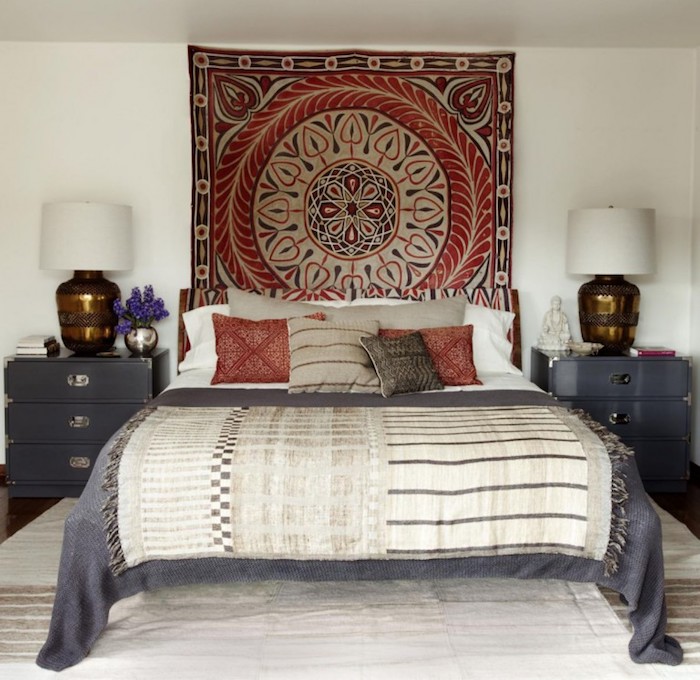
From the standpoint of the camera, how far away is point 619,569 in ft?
8.66

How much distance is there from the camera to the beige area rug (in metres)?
2.49

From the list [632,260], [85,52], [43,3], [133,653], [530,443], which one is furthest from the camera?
[85,52]

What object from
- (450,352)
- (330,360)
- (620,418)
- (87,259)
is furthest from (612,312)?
(87,259)

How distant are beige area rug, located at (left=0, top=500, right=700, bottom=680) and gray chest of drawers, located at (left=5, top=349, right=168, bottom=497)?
1048 millimetres

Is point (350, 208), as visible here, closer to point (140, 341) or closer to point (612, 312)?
point (140, 341)

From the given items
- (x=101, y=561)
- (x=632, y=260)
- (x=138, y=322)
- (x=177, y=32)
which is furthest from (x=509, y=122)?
(x=101, y=561)

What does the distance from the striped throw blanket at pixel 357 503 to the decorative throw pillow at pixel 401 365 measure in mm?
903

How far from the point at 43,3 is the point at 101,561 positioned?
2.70 metres

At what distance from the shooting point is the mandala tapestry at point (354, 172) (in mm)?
4707

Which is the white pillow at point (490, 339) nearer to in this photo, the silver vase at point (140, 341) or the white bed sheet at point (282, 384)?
the white bed sheet at point (282, 384)

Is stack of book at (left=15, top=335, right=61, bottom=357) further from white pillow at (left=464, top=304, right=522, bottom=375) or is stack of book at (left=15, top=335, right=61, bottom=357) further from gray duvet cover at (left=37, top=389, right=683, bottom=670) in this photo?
white pillow at (left=464, top=304, right=522, bottom=375)

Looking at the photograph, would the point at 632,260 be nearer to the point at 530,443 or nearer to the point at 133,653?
the point at 530,443

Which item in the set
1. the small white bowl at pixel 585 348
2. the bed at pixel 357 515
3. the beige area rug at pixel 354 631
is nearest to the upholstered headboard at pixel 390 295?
the small white bowl at pixel 585 348

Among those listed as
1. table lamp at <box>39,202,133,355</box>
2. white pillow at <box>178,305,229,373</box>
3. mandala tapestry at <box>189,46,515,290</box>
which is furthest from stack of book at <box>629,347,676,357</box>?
table lamp at <box>39,202,133,355</box>
